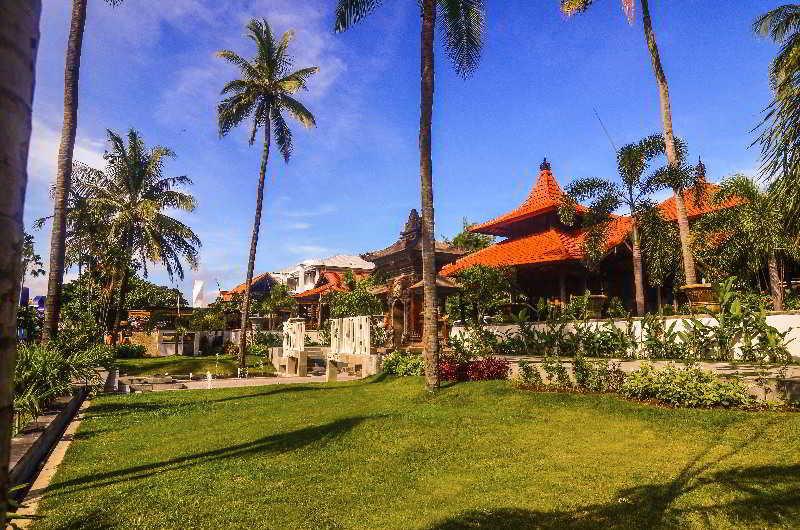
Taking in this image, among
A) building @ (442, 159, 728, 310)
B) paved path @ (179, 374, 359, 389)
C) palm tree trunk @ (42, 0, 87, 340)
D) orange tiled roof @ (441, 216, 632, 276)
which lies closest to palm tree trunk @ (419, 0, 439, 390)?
paved path @ (179, 374, 359, 389)

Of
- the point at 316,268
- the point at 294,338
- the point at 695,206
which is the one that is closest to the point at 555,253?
the point at 695,206

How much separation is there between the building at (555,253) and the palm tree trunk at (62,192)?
14.9m

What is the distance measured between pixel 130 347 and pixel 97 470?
28608mm

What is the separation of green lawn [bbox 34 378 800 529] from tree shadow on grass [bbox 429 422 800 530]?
0.06 feet

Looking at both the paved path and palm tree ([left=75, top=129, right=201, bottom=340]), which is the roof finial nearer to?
the paved path

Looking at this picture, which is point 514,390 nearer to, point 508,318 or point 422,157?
point 422,157

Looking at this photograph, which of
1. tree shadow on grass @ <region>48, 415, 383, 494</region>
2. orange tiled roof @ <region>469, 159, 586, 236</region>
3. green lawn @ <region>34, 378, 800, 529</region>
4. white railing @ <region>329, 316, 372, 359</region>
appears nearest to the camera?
green lawn @ <region>34, 378, 800, 529</region>

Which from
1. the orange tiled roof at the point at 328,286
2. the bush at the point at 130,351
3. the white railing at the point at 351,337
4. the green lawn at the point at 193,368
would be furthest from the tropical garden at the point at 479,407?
the orange tiled roof at the point at 328,286

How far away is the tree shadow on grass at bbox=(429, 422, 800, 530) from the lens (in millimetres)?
4782

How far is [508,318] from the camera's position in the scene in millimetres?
20562

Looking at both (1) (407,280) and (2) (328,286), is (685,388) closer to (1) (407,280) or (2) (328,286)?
(1) (407,280)

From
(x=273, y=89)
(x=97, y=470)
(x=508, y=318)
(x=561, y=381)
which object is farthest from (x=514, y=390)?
(x=273, y=89)

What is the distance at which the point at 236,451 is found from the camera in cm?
820

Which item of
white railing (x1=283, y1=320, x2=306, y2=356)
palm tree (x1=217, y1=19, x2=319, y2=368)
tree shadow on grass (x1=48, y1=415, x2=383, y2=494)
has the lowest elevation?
tree shadow on grass (x1=48, y1=415, x2=383, y2=494)
